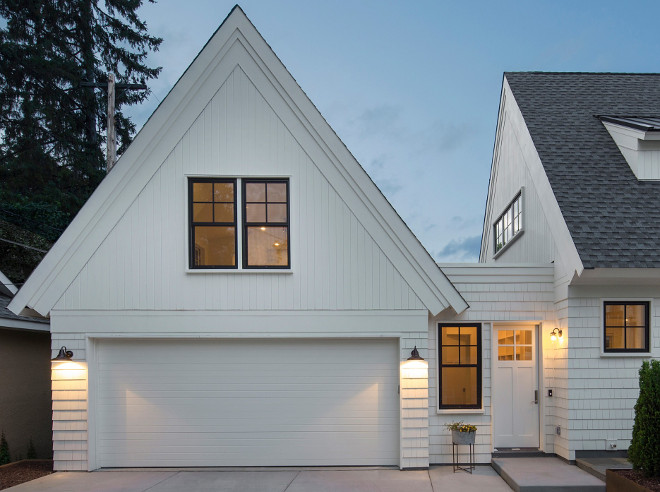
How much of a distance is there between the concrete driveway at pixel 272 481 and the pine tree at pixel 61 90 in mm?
12655

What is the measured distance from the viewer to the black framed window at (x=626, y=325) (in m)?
8.66

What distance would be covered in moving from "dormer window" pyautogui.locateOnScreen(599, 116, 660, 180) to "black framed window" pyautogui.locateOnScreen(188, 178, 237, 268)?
7137mm

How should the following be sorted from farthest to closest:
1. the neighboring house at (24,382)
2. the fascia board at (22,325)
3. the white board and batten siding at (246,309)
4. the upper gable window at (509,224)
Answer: the upper gable window at (509,224) < the neighboring house at (24,382) < the fascia board at (22,325) < the white board and batten siding at (246,309)

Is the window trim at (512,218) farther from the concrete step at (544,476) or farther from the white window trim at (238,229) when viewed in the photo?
the white window trim at (238,229)

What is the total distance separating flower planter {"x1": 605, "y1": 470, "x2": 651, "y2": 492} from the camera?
6.23m

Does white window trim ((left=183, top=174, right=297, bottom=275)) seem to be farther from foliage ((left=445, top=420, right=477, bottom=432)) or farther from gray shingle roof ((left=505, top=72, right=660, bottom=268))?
gray shingle roof ((left=505, top=72, right=660, bottom=268))

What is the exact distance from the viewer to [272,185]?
8.85 m

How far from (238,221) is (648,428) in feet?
21.0

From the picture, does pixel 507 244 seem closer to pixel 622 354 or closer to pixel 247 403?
pixel 622 354

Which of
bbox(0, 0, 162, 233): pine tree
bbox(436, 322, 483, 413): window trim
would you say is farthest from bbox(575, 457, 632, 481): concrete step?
bbox(0, 0, 162, 233): pine tree

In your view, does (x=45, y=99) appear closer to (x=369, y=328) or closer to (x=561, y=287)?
(x=369, y=328)

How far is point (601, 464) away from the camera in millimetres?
8039

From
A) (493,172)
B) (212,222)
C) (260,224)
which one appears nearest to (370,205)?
(260,224)

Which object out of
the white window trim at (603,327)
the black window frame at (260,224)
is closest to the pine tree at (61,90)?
the black window frame at (260,224)
